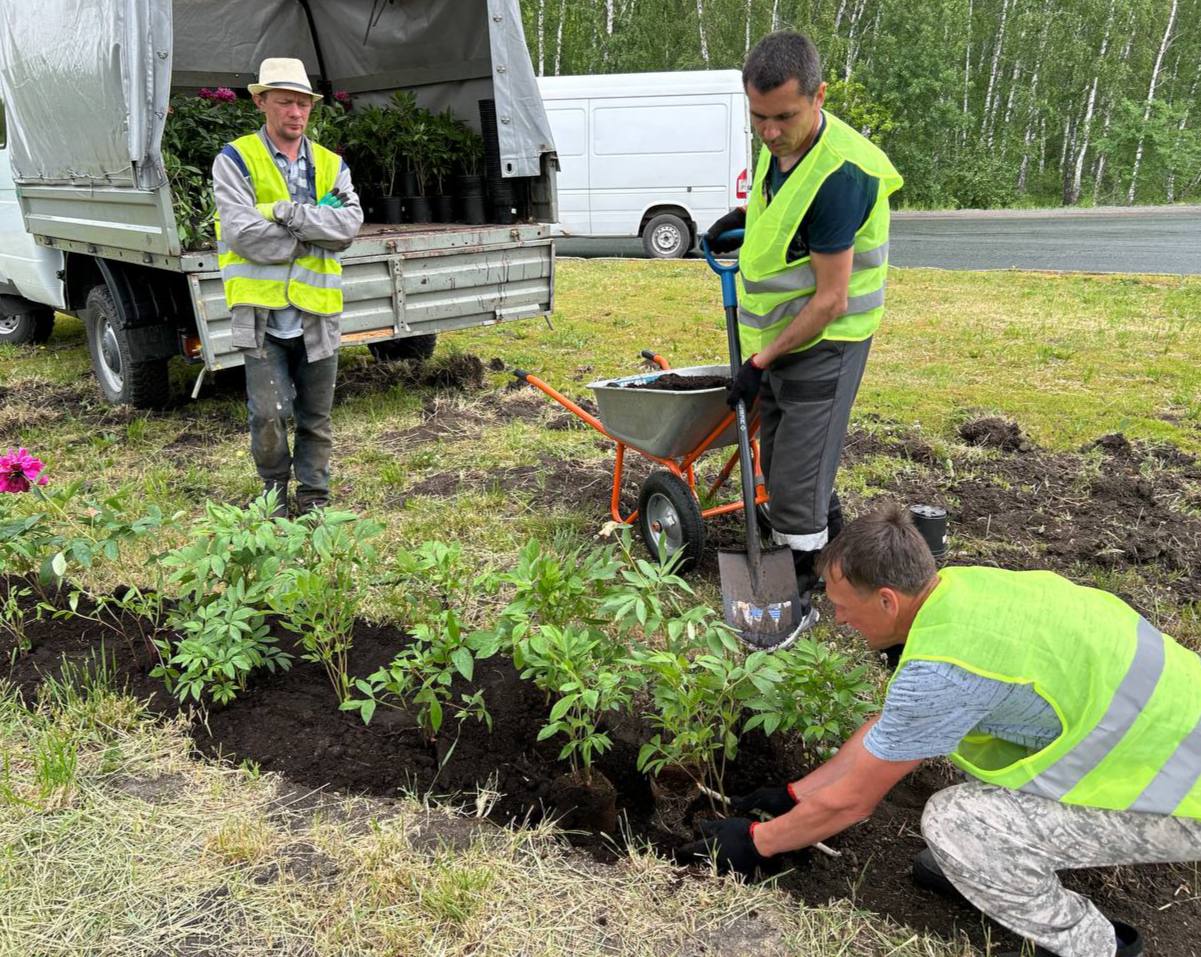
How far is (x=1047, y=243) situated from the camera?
1564cm

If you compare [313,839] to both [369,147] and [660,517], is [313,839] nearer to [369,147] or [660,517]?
[660,517]

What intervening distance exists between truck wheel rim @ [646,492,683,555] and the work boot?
205 centimetres

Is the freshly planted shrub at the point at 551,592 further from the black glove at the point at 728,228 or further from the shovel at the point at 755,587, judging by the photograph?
the black glove at the point at 728,228

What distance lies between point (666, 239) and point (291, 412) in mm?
11030

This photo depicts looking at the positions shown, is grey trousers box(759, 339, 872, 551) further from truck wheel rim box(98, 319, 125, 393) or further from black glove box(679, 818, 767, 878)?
truck wheel rim box(98, 319, 125, 393)

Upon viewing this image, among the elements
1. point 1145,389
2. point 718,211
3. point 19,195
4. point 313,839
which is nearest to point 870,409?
point 1145,389

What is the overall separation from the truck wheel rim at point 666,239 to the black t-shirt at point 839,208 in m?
11.7

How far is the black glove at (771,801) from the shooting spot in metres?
2.25

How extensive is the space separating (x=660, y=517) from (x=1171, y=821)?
242 cm

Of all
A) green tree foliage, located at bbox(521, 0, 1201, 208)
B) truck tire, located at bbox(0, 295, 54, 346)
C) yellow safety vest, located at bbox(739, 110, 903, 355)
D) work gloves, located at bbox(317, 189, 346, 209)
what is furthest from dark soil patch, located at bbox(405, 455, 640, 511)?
green tree foliage, located at bbox(521, 0, 1201, 208)

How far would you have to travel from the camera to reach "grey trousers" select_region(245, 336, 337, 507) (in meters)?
4.03

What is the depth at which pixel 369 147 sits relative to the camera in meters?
7.55

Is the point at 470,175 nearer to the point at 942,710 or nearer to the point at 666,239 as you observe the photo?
the point at 942,710

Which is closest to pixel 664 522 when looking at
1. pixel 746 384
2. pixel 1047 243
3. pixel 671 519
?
pixel 671 519
